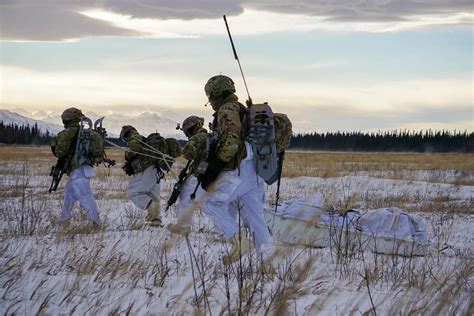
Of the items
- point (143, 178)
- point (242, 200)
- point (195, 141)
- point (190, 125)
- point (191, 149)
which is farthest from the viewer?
point (143, 178)

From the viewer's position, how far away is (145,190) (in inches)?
445

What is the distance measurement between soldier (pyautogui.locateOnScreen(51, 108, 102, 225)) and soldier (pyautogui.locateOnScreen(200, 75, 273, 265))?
3.35 metres

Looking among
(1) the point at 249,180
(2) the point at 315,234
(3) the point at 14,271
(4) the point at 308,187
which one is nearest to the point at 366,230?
(2) the point at 315,234

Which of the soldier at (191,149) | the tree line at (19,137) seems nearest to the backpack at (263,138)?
the soldier at (191,149)

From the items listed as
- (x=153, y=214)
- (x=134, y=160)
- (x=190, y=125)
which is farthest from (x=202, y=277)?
(x=134, y=160)

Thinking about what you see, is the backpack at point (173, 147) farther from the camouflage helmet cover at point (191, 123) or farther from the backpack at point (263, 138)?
the backpack at point (263, 138)

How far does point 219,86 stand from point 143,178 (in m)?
4.22

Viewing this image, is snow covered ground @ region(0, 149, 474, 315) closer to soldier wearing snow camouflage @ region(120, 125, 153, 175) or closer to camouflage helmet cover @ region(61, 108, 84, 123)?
soldier wearing snow camouflage @ region(120, 125, 153, 175)

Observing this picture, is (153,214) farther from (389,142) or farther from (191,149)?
(389,142)

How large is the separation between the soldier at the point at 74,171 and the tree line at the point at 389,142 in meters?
110

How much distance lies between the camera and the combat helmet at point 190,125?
33.1 ft

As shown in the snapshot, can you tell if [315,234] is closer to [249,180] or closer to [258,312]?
[249,180]

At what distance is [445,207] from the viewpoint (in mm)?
14094

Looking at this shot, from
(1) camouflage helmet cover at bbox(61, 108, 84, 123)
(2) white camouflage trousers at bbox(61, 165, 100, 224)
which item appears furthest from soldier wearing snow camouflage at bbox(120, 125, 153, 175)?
(2) white camouflage trousers at bbox(61, 165, 100, 224)
